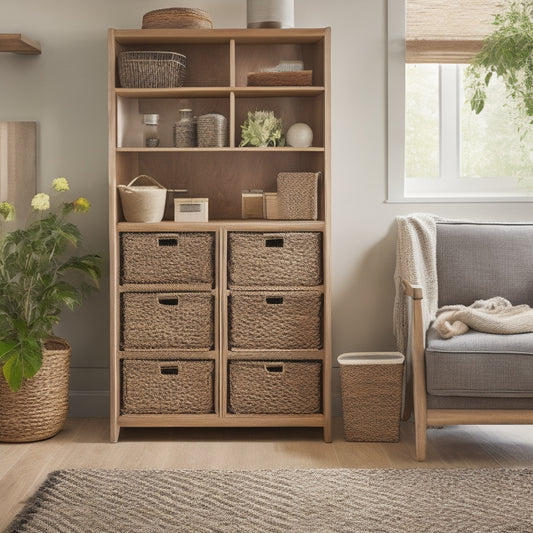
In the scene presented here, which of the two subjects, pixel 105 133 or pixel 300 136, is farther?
pixel 105 133

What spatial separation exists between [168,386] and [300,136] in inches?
51.7

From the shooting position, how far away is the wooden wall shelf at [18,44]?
3.70 meters


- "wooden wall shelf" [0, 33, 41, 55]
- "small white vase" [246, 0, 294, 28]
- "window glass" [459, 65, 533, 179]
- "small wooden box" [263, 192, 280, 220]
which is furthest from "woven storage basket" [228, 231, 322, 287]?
"wooden wall shelf" [0, 33, 41, 55]

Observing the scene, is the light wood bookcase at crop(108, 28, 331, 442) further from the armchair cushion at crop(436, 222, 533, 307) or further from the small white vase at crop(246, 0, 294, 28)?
the armchair cushion at crop(436, 222, 533, 307)

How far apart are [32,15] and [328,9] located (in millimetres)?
1486

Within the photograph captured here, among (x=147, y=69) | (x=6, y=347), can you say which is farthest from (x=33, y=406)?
(x=147, y=69)

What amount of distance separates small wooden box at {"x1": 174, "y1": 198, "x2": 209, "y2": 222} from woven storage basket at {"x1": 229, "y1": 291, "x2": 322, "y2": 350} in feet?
1.29

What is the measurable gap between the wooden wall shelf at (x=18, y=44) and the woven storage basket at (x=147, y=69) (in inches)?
19.8

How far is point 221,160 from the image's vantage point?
157 inches

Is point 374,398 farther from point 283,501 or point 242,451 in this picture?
point 283,501

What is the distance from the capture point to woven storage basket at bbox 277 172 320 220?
11.9 ft

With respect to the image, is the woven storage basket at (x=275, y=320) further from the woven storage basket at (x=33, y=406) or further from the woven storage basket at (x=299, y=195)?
the woven storage basket at (x=33, y=406)

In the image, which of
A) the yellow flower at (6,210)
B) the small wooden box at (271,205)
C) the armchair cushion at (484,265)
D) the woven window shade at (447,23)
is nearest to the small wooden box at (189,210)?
the small wooden box at (271,205)

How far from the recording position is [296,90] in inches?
142
